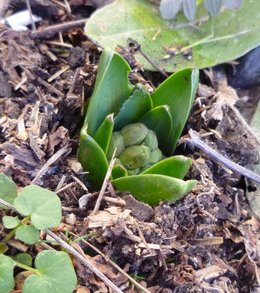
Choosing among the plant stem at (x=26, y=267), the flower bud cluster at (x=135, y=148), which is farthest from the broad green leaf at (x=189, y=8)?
the plant stem at (x=26, y=267)

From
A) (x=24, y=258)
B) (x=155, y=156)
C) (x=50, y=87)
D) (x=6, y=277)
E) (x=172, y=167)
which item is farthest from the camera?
(x=50, y=87)

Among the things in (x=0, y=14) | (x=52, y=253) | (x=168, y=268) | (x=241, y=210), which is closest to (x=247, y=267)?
(x=241, y=210)

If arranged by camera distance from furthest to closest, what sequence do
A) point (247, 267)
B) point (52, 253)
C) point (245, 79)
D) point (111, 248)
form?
point (245, 79) → point (247, 267) → point (111, 248) → point (52, 253)

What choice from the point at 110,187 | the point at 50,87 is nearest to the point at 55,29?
the point at 50,87

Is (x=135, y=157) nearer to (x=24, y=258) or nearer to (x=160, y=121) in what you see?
(x=160, y=121)

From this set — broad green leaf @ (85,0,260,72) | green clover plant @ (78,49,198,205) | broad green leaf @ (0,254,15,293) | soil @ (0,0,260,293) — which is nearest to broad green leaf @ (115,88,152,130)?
green clover plant @ (78,49,198,205)

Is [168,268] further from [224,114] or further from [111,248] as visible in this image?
[224,114]

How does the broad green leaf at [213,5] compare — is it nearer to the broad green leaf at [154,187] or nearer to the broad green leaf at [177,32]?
the broad green leaf at [177,32]

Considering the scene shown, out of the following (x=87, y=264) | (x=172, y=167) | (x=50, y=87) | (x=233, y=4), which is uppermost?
(x=233, y=4)
